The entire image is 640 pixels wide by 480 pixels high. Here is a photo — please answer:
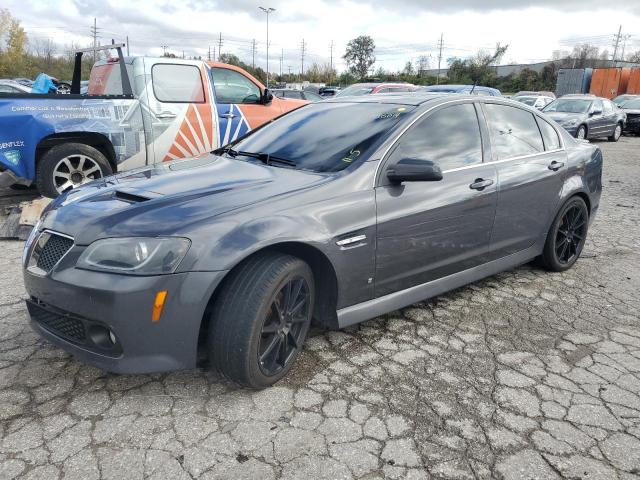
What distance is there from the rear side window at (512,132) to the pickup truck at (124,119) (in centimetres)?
391

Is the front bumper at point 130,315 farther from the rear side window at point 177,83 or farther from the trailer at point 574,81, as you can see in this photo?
the trailer at point 574,81

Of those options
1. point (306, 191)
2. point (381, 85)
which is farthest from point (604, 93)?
point (306, 191)

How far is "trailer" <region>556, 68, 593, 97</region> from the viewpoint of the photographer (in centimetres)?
3712

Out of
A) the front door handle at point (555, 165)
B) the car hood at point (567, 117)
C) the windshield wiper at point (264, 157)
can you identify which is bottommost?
the car hood at point (567, 117)

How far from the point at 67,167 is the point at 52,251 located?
3.87 metres

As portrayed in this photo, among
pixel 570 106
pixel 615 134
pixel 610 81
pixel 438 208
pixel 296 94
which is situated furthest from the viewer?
pixel 610 81

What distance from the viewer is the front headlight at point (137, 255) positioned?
2.38 metres

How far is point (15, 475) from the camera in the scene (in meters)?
2.14

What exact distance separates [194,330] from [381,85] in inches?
468

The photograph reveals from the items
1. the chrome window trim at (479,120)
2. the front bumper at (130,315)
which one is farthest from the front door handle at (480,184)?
the front bumper at (130,315)

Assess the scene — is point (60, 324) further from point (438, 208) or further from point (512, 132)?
point (512, 132)

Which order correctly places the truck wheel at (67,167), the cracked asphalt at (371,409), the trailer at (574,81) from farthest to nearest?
the trailer at (574,81)
the truck wheel at (67,167)
the cracked asphalt at (371,409)

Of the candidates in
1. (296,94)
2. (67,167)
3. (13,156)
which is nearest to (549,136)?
(67,167)

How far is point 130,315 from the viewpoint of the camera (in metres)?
2.36
